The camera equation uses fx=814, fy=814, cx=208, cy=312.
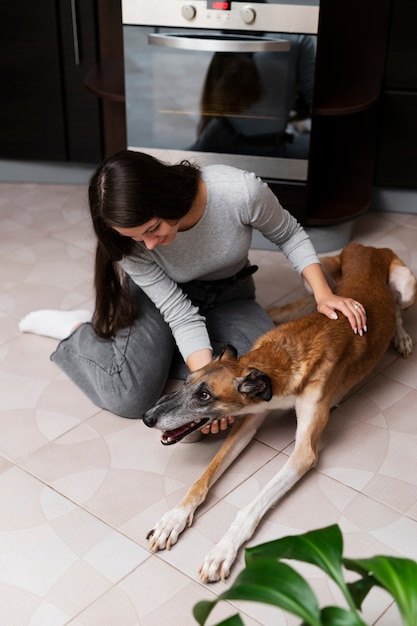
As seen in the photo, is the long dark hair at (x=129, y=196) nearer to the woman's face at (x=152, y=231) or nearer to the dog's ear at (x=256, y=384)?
the woman's face at (x=152, y=231)

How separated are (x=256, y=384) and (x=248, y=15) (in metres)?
1.44

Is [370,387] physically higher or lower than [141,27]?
lower

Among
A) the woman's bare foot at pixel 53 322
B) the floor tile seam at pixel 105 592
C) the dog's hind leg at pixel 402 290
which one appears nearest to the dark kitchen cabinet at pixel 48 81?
the woman's bare foot at pixel 53 322

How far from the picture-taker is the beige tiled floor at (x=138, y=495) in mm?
1753

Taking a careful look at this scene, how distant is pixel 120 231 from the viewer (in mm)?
1963

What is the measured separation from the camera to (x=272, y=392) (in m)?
1.98

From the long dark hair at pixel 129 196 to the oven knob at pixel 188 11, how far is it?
32.0 inches

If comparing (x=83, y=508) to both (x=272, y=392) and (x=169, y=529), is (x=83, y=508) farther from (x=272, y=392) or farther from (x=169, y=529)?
(x=272, y=392)

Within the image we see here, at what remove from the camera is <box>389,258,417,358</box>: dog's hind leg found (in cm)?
246

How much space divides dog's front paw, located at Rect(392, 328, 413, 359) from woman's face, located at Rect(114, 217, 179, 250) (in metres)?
0.93

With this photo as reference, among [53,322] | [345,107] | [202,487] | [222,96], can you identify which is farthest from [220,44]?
[202,487]

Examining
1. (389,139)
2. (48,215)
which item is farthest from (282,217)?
(48,215)

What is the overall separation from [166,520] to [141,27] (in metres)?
1.79

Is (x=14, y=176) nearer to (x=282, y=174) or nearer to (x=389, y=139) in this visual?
(x=282, y=174)
